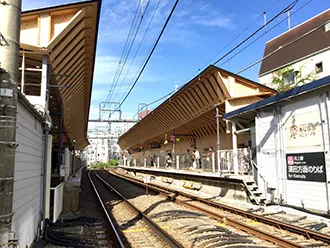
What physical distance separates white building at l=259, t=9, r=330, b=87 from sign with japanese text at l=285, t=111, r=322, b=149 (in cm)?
1490

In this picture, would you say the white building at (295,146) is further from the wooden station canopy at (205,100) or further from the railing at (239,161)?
the wooden station canopy at (205,100)

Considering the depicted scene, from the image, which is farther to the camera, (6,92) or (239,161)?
(239,161)

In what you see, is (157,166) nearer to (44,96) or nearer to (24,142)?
(44,96)

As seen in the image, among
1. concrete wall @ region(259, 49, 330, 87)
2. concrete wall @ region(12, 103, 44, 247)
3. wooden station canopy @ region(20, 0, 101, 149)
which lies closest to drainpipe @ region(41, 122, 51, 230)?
concrete wall @ region(12, 103, 44, 247)

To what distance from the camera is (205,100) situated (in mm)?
21094

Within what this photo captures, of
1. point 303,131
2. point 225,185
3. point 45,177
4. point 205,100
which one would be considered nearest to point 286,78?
point 205,100

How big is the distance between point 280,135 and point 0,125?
472 inches

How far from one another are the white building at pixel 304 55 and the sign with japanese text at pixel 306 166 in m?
15.7

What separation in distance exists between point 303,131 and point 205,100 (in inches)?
368

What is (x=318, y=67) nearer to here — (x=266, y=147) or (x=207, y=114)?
(x=207, y=114)

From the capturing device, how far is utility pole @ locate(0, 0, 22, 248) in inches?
150

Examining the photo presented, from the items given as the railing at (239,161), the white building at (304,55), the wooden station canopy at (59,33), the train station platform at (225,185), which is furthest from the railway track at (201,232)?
the white building at (304,55)

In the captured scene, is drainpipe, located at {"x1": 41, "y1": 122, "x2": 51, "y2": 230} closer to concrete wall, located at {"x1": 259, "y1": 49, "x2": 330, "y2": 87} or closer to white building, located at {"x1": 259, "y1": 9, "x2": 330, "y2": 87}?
white building, located at {"x1": 259, "y1": 9, "x2": 330, "y2": 87}

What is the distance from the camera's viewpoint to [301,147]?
489 inches
